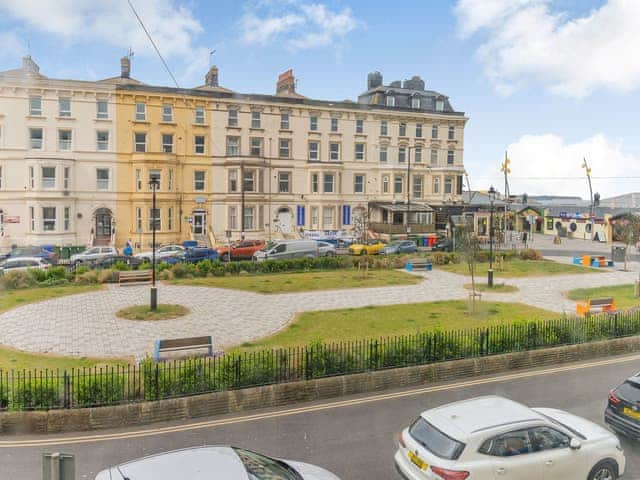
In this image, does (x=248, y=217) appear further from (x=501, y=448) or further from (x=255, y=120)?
(x=501, y=448)

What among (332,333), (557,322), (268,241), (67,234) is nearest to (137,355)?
(67,234)

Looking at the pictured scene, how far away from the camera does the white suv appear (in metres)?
5.76

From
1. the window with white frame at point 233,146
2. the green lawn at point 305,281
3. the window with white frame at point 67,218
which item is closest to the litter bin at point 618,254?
the green lawn at point 305,281

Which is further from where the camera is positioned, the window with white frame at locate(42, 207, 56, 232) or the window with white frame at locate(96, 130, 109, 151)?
the window with white frame at locate(96, 130, 109, 151)

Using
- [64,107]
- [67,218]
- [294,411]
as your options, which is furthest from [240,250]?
[294,411]

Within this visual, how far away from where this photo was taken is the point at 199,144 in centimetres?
1473

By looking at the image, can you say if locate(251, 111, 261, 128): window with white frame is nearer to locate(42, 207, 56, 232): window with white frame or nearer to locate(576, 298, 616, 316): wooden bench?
locate(42, 207, 56, 232): window with white frame

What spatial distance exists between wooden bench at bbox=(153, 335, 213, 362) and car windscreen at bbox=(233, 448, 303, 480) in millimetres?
5116

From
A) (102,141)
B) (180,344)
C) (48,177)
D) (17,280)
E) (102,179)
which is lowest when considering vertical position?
(180,344)

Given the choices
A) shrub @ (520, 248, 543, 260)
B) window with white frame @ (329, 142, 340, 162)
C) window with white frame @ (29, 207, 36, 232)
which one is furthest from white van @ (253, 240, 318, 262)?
shrub @ (520, 248, 543, 260)

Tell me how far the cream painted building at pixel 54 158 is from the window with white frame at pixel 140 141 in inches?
21.4

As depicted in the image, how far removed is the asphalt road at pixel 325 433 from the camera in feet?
22.5

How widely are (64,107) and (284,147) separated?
5.93 meters

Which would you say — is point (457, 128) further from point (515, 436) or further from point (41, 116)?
point (515, 436)
